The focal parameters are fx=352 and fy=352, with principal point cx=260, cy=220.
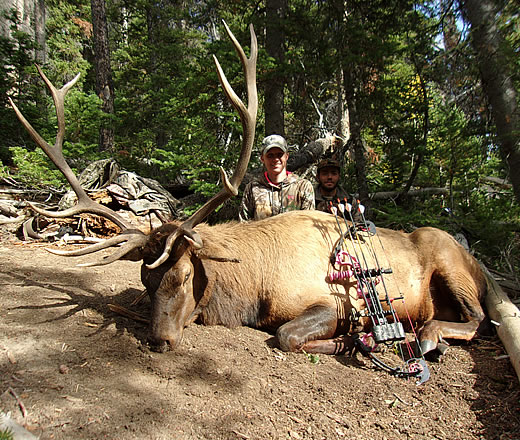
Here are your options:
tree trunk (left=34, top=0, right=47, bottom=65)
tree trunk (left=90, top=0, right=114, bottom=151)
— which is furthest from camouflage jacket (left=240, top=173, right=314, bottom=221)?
tree trunk (left=34, top=0, right=47, bottom=65)

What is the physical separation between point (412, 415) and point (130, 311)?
2.76 m

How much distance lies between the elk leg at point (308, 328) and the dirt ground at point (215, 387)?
122mm

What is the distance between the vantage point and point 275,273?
386 cm

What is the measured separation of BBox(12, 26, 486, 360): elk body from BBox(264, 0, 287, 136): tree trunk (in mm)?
4522

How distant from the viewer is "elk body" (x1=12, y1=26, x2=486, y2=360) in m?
3.40

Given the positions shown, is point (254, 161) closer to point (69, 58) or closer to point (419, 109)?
point (419, 109)

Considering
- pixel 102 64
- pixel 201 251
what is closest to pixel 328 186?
pixel 201 251

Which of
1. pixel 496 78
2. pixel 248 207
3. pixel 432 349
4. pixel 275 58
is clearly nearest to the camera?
pixel 432 349

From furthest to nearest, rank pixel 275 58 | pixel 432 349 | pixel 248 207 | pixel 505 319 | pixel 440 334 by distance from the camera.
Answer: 1. pixel 275 58
2. pixel 248 207
3. pixel 505 319
4. pixel 440 334
5. pixel 432 349

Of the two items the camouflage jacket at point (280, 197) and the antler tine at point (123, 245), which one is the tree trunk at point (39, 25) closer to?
the camouflage jacket at point (280, 197)

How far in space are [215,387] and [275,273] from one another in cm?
146

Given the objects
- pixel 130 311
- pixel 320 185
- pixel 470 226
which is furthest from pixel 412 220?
pixel 130 311

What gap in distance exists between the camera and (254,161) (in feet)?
27.7

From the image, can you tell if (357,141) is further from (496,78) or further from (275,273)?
(275,273)
